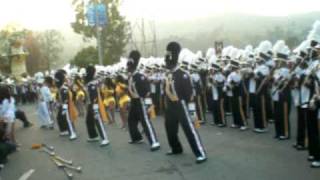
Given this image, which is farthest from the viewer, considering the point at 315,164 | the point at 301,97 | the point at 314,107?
the point at 301,97

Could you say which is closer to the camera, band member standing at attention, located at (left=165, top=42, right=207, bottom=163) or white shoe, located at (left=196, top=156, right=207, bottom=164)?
white shoe, located at (left=196, top=156, right=207, bottom=164)

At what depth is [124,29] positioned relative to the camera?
173 ft

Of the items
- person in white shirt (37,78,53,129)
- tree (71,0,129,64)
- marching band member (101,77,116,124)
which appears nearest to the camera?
marching band member (101,77,116,124)

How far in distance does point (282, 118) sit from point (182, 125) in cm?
274

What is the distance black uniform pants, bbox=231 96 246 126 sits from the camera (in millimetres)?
14250

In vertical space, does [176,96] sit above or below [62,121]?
above

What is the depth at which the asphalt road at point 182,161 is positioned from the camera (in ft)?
Answer: 30.2

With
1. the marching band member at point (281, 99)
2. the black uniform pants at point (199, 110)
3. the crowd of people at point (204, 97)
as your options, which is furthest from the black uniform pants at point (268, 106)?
the black uniform pants at point (199, 110)

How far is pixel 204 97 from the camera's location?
18.6 meters

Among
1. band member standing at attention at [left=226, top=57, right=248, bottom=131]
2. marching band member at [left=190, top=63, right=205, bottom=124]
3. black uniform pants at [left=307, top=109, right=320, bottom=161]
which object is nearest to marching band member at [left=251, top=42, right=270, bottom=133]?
band member standing at attention at [left=226, top=57, right=248, bottom=131]

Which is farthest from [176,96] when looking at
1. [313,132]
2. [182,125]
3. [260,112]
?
[260,112]

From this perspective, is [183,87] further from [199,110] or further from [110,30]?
[110,30]

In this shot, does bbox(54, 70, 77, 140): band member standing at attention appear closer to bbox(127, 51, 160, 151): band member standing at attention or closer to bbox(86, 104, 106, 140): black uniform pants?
bbox(86, 104, 106, 140): black uniform pants

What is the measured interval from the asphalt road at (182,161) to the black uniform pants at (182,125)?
9.8 inches
